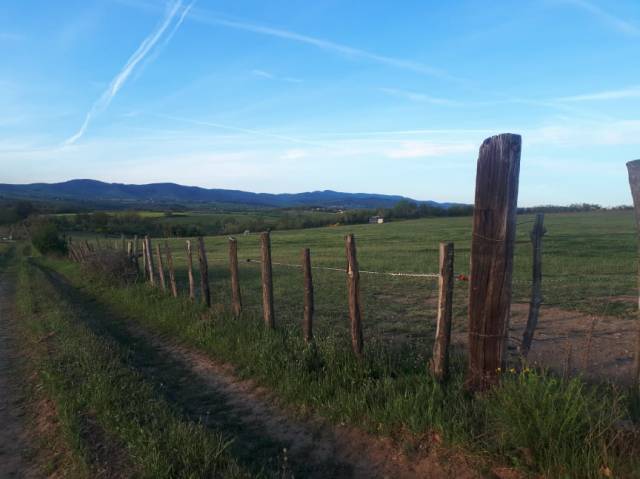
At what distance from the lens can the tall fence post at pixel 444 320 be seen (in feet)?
18.3

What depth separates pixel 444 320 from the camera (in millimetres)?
5602

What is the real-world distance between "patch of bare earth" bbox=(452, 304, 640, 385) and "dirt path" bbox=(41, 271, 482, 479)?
2.09 metres

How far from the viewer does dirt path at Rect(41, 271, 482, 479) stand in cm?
452

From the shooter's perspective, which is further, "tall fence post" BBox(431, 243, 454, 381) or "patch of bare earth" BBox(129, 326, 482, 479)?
"tall fence post" BBox(431, 243, 454, 381)

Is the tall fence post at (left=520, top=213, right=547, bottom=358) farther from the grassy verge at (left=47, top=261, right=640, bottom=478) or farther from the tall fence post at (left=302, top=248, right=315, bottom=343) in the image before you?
the tall fence post at (left=302, top=248, right=315, bottom=343)

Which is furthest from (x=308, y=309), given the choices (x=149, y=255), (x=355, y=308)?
(x=149, y=255)

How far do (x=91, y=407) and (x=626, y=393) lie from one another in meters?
5.55

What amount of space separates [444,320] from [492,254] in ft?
3.19

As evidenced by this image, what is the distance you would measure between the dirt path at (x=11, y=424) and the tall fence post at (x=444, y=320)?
404cm

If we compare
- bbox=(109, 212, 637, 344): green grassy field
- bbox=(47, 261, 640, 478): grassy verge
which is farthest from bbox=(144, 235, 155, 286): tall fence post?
bbox=(47, 261, 640, 478): grassy verge

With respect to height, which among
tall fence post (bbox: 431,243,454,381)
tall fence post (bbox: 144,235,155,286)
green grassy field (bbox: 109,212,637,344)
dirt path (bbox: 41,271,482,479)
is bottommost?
green grassy field (bbox: 109,212,637,344)

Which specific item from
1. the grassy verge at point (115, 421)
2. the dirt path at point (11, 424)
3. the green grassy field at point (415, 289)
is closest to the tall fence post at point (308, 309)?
the green grassy field at point (415, 289)

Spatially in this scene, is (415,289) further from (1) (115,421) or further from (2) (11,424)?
(2) (11,424)

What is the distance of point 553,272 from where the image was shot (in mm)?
18266
